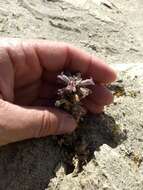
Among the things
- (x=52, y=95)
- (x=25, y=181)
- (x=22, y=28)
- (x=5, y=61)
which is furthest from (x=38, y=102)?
(x=22, y=28)

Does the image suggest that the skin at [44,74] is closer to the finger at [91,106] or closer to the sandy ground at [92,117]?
the finger at [91,106]

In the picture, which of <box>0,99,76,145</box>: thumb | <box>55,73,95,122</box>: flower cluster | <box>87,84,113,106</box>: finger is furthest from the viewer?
<box>87,84,113,106</box>: finger

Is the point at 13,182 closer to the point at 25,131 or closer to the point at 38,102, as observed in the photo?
the point at 25,131

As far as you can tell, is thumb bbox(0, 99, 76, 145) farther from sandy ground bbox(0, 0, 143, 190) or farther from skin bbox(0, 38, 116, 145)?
sandy ground bbox(0, 0, 143, 190)

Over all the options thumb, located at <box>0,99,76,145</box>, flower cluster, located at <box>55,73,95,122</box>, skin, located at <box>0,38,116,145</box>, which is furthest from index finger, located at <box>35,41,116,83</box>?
thumb, located at <box>0,99,76,145</box>

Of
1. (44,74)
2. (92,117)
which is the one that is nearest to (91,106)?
(92,117)

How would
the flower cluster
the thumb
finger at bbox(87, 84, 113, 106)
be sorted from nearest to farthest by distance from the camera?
the thumb < the flower cluster < finger at bbox(87, 84, 113, 106)

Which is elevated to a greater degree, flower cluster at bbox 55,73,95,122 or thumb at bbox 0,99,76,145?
flower cluster at bbox 55,73,95,122
